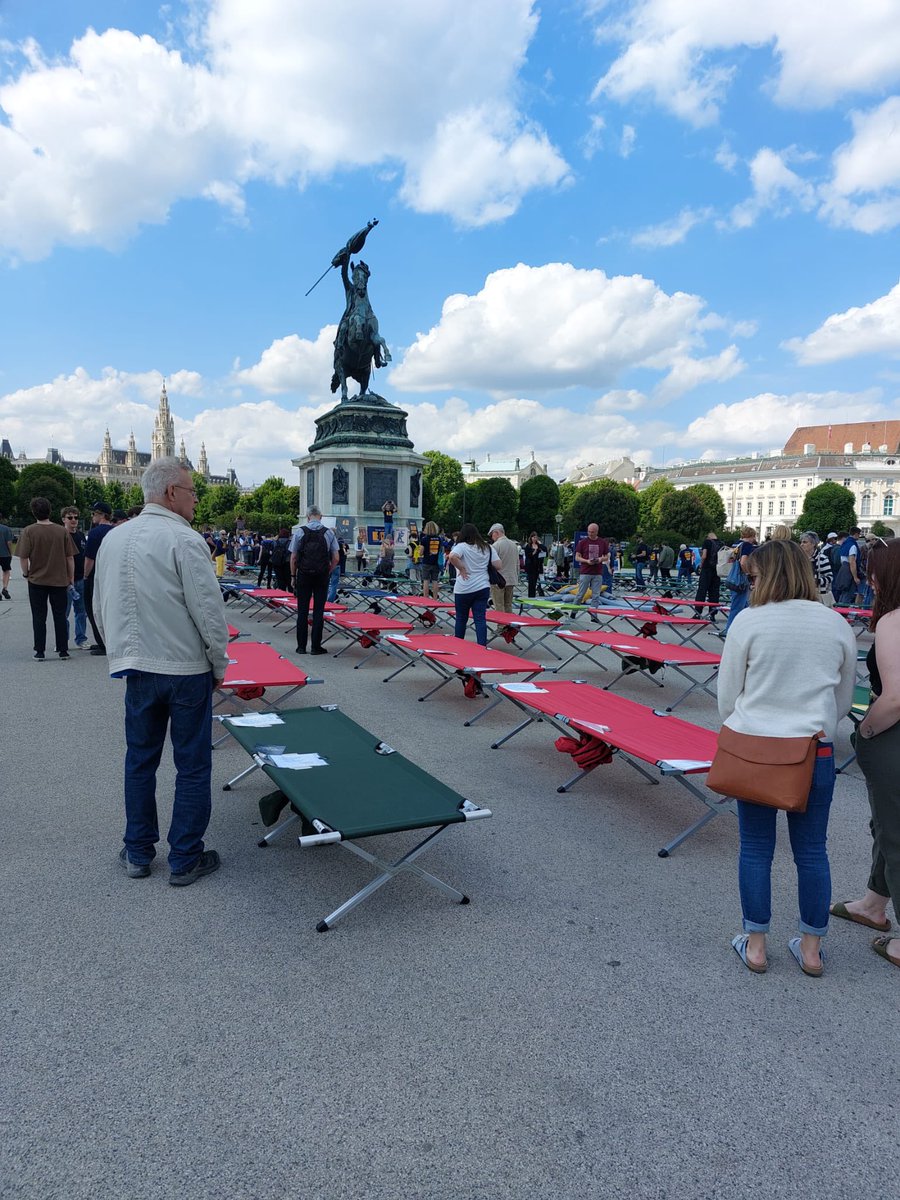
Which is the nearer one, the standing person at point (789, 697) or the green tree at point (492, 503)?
the standing person at point (789, 697)

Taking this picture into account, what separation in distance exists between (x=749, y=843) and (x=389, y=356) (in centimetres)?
2892

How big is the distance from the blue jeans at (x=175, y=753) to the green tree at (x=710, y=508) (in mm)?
68327

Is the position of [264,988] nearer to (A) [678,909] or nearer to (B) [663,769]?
(A) [678,909]

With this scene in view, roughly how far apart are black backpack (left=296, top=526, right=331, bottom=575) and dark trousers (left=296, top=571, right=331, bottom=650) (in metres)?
0.18

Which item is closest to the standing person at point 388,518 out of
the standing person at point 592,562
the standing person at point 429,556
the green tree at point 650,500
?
the standing person at point 429,556

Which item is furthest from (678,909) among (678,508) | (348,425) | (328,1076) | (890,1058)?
(678,508)

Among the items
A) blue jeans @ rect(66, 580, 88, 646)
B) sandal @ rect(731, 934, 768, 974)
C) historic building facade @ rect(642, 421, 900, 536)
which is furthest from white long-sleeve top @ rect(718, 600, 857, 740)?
historic building facade @ rect(642, 421, 900, 536)

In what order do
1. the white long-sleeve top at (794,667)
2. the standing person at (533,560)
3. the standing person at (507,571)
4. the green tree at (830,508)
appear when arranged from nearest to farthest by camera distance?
the white long-sleeve top at (794,667) → the standing person at (507,571) → the standing person at (533,560) → the green tree at (830,508)

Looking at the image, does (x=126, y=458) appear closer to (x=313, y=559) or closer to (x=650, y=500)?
(x=650, y=500)

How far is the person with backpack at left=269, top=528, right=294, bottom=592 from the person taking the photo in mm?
16828

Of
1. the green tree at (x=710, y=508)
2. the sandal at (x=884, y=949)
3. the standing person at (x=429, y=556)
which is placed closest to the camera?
the sandal at (x=884, y=949)

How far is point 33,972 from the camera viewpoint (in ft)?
9.82

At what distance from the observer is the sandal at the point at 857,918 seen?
348 cm

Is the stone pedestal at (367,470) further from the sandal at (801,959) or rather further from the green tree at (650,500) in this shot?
the green tree at (650,500)
